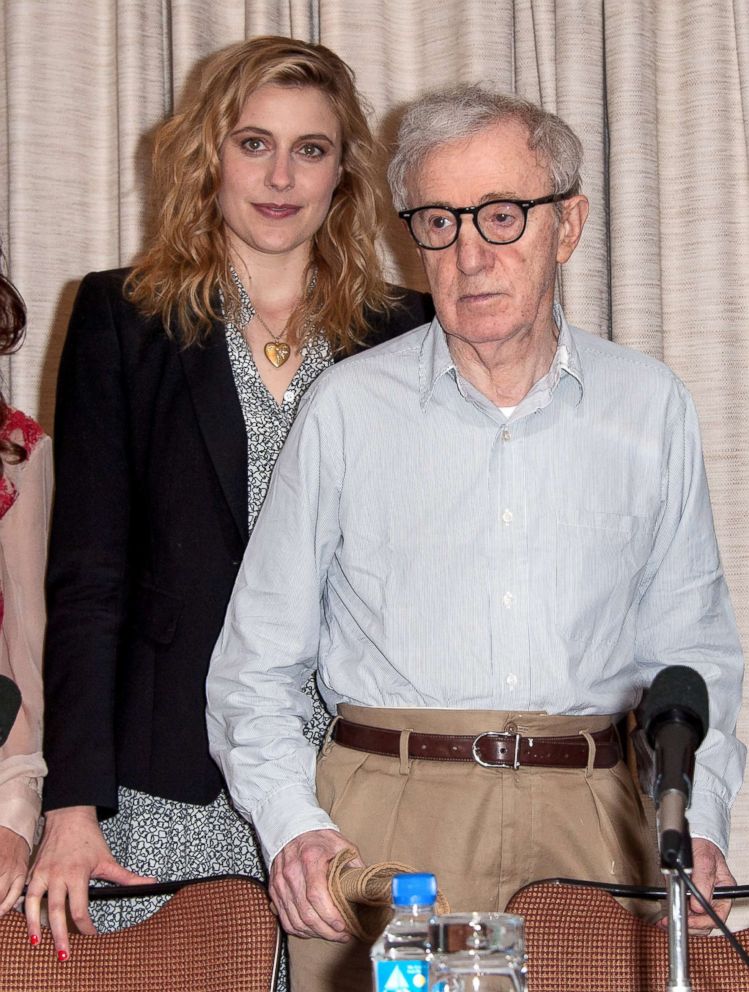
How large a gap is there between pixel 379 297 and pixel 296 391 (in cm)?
26

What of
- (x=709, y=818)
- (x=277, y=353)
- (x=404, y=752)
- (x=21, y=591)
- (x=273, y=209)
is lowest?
(x=709, y=818)

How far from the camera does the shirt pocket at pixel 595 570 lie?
186cm

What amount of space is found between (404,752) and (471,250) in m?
0.72

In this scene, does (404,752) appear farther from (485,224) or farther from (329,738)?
(485,224)

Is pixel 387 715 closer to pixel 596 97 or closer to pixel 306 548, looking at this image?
pixel 306 548

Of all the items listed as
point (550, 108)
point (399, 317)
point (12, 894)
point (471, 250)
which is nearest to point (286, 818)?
point (12, 894)

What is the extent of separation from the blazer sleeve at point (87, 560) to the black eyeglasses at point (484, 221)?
0.54 metres

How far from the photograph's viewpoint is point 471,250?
6.16 feet

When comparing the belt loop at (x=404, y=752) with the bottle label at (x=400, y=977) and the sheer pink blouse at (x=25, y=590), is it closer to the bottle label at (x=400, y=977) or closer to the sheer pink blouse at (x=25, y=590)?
the sheer pink blouse at (x=25, y=590)

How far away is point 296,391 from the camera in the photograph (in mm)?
2189

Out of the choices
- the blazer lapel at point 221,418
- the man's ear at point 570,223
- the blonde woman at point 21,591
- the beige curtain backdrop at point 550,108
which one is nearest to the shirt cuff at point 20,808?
the blonde woman at point 21,591

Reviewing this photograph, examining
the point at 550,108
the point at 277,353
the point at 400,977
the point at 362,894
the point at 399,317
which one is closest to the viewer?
the point at 400,977

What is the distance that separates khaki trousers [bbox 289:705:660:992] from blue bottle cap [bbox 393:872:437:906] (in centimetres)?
72

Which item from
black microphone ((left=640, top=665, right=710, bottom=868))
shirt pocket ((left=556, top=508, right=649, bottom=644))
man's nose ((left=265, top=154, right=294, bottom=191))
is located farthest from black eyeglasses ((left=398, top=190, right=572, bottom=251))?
black microphone ((left=640, top=665, right=710, bottom=868))
